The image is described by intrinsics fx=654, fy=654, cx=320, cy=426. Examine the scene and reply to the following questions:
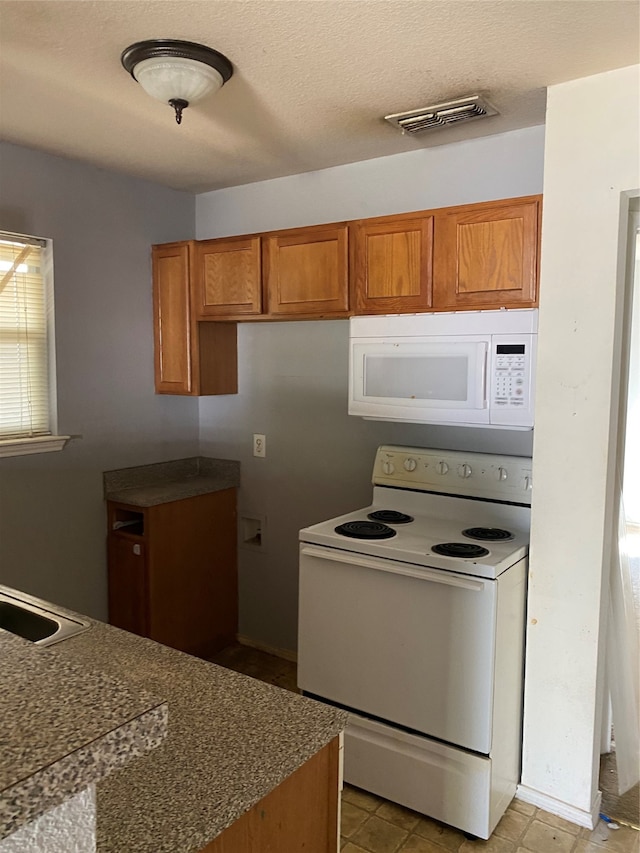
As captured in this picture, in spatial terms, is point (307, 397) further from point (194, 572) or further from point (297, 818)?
point (297, 818)

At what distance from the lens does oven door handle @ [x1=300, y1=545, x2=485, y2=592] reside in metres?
2.04

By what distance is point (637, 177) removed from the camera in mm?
1908

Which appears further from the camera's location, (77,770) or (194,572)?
(194,572)

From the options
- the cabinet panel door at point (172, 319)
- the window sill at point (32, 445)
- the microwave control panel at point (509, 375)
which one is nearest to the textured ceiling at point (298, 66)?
the cabinet panel door at point (172, 319)

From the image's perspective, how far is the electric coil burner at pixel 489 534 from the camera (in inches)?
92.0

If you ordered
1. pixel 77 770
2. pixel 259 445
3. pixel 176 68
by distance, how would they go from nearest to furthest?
pixel 77 770, pixel 176 68, pixel 259 445

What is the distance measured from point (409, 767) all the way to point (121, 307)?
7.54ft

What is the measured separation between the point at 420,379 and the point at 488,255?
49 cm

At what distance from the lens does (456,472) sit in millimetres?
2604

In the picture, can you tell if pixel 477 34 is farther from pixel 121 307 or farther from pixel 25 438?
pixel 25 438

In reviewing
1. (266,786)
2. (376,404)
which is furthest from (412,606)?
(266,786)

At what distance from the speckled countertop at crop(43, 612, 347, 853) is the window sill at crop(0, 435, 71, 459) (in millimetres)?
1418

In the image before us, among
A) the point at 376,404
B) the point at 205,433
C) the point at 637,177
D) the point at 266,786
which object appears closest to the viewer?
the point at 266,786

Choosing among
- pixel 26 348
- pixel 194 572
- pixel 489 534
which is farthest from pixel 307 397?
pixel 26 348
